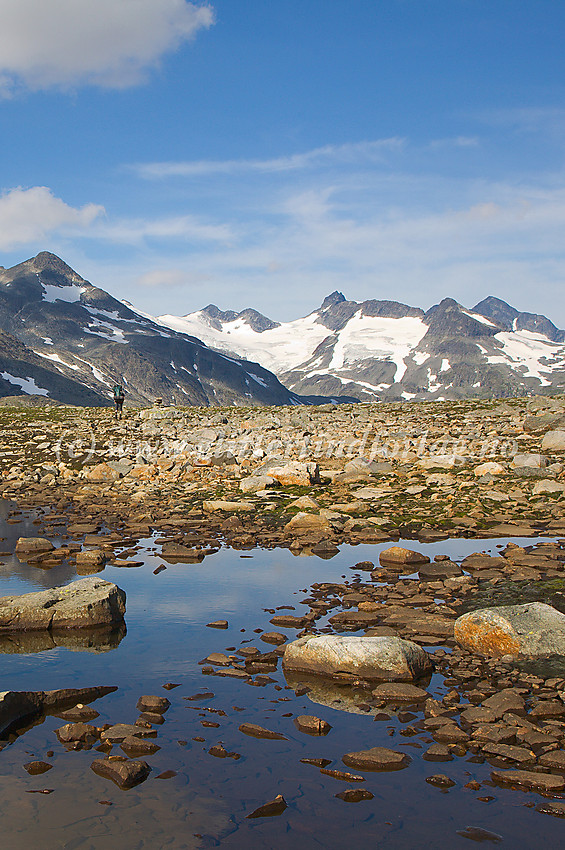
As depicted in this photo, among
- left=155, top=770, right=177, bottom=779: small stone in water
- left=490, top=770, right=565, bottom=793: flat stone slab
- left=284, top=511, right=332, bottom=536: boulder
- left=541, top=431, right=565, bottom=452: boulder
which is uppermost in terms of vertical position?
left=541, top=431, right=565, bottom=452: boulder

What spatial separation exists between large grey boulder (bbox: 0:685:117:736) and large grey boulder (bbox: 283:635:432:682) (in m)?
3.49

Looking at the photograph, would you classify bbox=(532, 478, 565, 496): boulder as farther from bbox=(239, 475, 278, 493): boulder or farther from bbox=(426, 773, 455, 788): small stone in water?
bbox=(426, 773, 455, 788): small stone in water

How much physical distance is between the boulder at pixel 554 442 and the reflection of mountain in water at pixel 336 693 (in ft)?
85.4

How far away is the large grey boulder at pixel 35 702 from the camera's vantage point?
10492mm

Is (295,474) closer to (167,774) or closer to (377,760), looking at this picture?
(377,760)

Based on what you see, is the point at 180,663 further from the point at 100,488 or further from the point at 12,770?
the point at 100,488

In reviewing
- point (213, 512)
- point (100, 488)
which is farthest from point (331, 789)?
point (100, 488)

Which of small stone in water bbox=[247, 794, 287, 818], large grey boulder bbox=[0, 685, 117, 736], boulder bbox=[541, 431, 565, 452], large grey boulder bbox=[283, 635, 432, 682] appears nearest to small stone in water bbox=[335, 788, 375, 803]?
small stone in water bbox=[247, 794, 287, 818]

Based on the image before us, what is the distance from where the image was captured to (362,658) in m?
12.4

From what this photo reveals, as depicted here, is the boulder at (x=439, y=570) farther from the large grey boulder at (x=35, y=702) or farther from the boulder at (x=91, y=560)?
the large grey boulder at (x=35, y=702)

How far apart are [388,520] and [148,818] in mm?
18487

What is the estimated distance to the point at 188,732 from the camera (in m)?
10.4

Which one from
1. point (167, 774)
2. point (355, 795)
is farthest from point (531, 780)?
point (167, 774)

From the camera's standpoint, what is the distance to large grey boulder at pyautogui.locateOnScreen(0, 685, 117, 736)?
10.5 m
